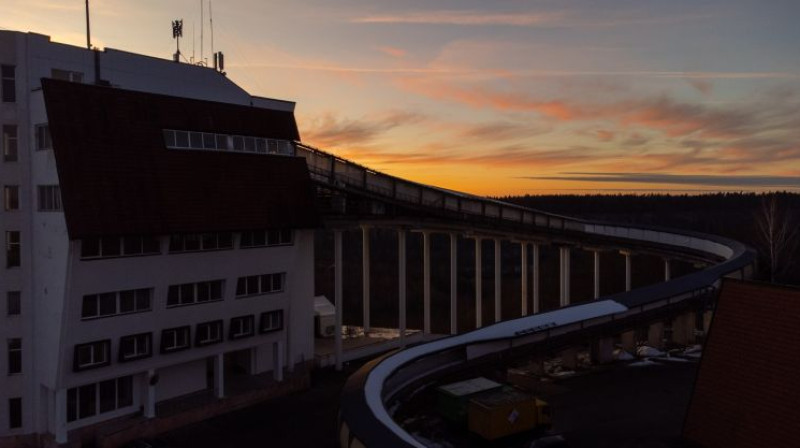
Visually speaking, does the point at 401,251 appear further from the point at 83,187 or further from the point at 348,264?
the point at 348,264

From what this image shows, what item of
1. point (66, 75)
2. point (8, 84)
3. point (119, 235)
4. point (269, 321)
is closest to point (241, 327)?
point (269, 321)

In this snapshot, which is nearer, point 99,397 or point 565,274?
point 99,397

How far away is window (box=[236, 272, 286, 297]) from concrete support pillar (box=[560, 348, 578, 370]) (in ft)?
50.3

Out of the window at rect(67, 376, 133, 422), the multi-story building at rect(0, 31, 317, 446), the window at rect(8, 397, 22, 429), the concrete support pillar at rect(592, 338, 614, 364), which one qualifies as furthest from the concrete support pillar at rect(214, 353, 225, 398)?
the concrete support pillar at rect(592, 338, 614, 364)

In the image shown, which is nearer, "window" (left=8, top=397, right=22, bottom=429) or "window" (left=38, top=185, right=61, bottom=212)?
"window" (left=38, top=185, right=61, bottom=212)

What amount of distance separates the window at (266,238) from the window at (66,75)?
950 cm

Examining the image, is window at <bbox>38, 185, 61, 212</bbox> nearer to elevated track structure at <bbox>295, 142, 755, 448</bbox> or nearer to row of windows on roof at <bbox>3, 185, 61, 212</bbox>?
row of windows on roof at <bbox>3, 185, 61, 212</bbox>

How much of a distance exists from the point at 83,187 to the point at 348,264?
75.0m

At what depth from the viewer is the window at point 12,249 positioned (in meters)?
23.3

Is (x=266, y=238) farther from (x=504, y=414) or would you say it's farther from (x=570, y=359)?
(x=570, y=359)

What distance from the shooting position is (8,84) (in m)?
23.3

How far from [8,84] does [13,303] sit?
8.51 metres

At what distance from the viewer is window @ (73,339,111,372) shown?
2245cm

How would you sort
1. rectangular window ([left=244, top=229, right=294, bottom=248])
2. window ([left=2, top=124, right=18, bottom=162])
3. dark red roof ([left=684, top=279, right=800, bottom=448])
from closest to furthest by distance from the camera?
1. dark red roof ([left=684, top=279, right=800, bottom=448])
2. window ([left=2, top=124, right=18, bottom=162])
3. rectangular window ([left=244, top=229, right=294, bottom=248])
